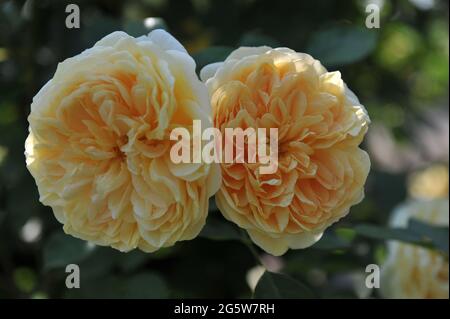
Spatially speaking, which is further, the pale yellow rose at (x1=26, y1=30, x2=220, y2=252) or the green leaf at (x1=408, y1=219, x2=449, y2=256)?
the green leaf at (x1=408, y1=219, x2=449, y2=256)

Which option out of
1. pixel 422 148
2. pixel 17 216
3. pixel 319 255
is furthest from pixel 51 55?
pixel 422 148

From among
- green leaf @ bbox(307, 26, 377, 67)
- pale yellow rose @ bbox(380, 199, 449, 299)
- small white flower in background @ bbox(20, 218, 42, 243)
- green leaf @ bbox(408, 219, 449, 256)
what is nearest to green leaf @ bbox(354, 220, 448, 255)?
green leaf @ bbox(408, 219, 449, 256)

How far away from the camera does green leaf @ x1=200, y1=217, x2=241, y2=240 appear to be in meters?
0.96

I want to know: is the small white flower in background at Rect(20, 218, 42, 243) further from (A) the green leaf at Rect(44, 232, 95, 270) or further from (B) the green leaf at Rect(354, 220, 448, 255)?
(B) the green leaf at Rect(354, 220, 448, 255)

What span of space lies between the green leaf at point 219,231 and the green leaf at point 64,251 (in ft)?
0.62

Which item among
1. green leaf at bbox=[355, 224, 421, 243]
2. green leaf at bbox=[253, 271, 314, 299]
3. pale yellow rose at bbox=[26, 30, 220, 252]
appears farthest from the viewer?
green leaf at bbox=[355, 224, 421, 243]

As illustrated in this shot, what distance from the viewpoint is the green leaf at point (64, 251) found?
1.06 metres

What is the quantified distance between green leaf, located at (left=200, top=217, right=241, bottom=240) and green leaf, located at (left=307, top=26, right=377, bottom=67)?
312 millimetres

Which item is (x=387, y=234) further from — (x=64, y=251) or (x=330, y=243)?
(x=64, y=251)

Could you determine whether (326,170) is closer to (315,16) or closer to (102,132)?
(102,132)

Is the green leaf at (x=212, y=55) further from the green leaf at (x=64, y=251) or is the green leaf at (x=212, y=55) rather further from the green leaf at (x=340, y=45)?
→ the green leaf at (x=64, y=251)
